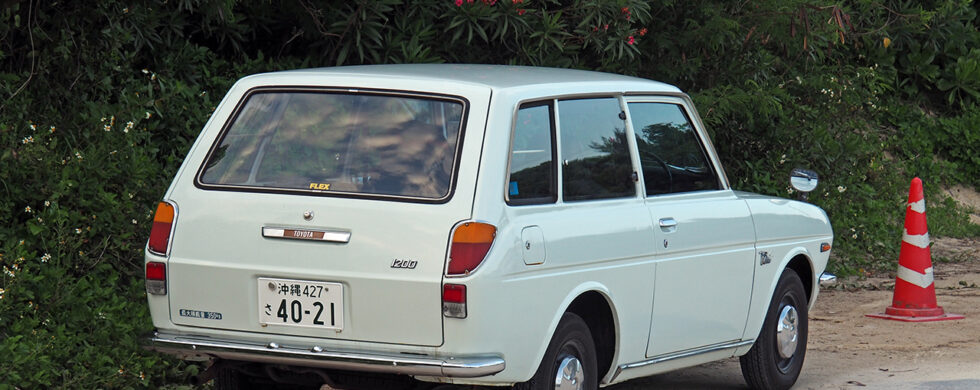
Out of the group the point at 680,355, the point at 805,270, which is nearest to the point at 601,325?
the point at 680,355

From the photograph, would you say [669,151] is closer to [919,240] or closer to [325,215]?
[325,215]

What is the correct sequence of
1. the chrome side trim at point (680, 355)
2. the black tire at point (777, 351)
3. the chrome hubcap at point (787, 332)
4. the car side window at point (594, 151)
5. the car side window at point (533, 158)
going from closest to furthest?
the car side window at point (533, 158)
the car side window at point (594, 151)
the chrome side trim at point (680, 355)
the black tire at point (777, 351)
the chrome hubcap at point (787, 332)

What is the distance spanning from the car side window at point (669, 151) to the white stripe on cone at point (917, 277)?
354cm

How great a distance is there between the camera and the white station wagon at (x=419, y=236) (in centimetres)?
496

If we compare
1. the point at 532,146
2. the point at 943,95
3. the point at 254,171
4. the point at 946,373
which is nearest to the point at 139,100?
the point at 254,171

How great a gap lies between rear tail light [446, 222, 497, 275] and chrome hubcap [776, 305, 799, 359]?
2974 mm

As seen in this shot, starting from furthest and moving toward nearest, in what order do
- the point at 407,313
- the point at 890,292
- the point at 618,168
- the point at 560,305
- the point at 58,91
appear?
the point at 890,292
the point at 58,91
the point at 618,168
the point at 560,305
the point at 407,313

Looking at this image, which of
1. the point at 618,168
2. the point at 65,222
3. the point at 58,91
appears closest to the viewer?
the point at 618,168

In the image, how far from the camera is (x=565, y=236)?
17.8ft

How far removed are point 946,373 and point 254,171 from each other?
175 inches

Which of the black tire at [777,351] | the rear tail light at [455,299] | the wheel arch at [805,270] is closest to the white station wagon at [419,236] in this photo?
the rear tail light at [455,299]

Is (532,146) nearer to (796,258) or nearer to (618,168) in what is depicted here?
(618,168)

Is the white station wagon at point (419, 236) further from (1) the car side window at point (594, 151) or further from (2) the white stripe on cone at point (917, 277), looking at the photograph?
(2) the white stripe on cone at point (917, 277)

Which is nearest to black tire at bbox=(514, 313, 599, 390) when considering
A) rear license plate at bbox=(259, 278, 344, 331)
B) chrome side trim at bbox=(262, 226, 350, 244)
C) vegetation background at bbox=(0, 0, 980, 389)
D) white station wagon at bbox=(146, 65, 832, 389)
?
white station wagon at bbox=(146, 65, 832, 389)
